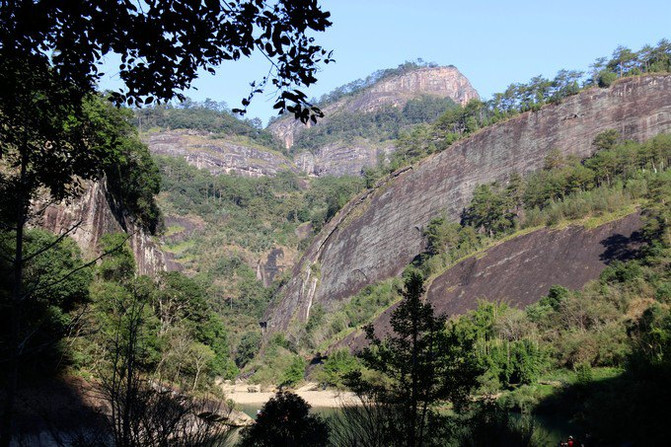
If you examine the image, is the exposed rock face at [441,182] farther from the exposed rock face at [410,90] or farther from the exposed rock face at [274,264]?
the exposed rock face at [410,90]

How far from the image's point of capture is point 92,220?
31.0 meters

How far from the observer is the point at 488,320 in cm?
4150

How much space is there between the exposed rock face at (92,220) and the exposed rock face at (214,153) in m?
97.9

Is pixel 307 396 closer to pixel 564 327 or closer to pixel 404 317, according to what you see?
pixel 564 327

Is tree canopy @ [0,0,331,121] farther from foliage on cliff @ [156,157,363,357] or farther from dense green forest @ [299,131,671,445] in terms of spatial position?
foliage on cliff @ [156,157,363,357]

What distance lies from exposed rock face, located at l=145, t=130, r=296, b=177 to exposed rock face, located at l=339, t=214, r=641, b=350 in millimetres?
90006

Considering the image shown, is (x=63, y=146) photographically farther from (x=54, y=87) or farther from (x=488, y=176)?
(x=488, y=176)

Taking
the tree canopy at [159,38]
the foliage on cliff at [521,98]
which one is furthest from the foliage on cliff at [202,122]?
the tree canopy at [159,38]

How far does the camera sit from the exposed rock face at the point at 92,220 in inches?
1111

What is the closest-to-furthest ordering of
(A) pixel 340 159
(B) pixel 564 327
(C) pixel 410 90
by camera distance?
(B) pixel 564 327 → (A) pixel 340 159 → (C) pixel 410 90

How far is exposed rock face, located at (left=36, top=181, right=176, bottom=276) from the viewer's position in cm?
2822

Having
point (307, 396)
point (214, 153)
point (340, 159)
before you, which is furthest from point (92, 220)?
Answer: point (340, 159)

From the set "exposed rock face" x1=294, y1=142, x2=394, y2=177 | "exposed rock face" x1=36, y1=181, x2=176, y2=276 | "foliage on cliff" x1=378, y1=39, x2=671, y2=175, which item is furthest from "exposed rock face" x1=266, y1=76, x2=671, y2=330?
"exposed rock face" x1=294, y1=142, x2=394, y2=177

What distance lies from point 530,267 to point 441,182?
23.7 meters
